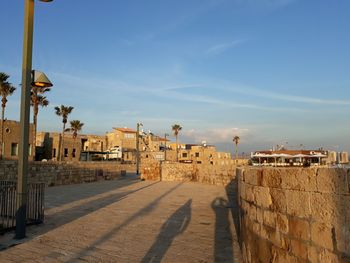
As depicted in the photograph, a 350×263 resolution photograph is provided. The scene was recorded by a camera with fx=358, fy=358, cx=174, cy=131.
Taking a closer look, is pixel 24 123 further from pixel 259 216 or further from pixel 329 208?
pixel 329 208

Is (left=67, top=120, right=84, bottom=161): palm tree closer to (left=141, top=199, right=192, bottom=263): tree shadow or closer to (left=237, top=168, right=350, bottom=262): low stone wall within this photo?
(left=141, top=199, right=192, bottom=263): tree shadow

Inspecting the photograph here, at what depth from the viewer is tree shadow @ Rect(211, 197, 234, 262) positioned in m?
7.36

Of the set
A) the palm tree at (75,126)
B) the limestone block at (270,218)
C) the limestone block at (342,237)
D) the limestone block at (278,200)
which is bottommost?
the limestone block at (270,218)

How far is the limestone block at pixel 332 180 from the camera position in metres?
2.97

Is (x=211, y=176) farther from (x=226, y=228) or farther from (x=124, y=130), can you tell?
(x=124, y=130)

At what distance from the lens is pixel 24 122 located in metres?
8.36

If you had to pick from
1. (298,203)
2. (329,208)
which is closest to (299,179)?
(298,203)

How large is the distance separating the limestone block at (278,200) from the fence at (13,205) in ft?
22.6

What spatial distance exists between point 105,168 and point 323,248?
29367 mm

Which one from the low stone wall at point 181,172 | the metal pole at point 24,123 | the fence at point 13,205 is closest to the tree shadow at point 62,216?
the fence at point 13,205

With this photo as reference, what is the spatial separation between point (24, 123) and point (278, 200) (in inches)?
248

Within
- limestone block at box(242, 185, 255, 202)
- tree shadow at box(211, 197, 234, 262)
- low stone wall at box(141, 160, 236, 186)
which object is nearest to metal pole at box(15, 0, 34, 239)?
tree shadow at box(211, 197, 234, 262)

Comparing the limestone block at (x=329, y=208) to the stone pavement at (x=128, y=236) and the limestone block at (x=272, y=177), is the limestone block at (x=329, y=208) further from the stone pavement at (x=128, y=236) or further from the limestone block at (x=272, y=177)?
the stone pavement at (x=128, y=236)

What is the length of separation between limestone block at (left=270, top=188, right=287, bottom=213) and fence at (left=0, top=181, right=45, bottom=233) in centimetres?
689
